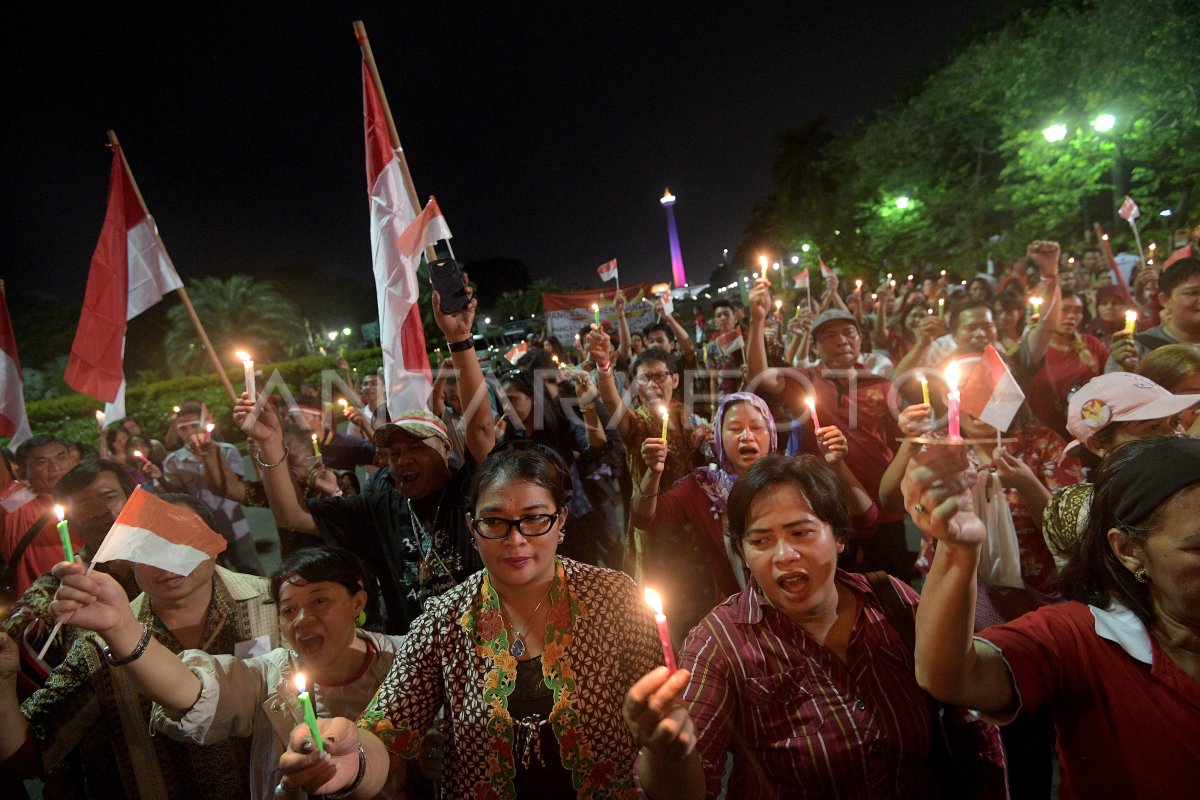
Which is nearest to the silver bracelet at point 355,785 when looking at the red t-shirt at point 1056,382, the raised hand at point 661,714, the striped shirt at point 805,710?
the raised hand at point 661,714

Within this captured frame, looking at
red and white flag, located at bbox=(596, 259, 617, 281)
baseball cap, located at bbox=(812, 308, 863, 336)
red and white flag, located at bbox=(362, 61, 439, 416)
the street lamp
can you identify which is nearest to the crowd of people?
red and white flag, located at bbox=(362, 61, 439, 416)

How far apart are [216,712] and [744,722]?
1782 millimetres

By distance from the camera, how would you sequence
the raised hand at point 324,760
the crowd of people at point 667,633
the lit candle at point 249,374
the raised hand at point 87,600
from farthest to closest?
the lit candle at point 249,374
the raised hand at point 87,600
the crowd of people at point 667,633
the raised hand at point 324,760

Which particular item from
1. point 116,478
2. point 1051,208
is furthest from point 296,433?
point 1051,208

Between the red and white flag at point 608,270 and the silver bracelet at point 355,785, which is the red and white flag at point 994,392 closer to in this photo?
the silver bracelet at point 355,785

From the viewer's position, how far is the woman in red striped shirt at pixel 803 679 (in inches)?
69.7

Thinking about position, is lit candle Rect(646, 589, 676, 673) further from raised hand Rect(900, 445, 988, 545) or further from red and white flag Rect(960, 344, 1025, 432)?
red and white flag Rect(960, 344, 1025, 432)

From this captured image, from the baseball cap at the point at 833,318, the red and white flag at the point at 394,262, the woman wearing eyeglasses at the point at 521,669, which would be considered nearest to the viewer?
the woman wearing eyeglasses at the point at 521,669

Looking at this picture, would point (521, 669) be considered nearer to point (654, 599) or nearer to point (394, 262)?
point (654, 599)

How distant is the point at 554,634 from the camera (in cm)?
202

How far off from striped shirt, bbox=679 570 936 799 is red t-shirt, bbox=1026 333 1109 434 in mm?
3799

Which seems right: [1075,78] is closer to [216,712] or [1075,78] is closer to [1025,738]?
[1025,738]

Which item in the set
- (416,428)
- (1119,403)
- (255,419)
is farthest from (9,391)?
(1119,403)

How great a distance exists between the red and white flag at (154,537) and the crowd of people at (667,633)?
12cm
